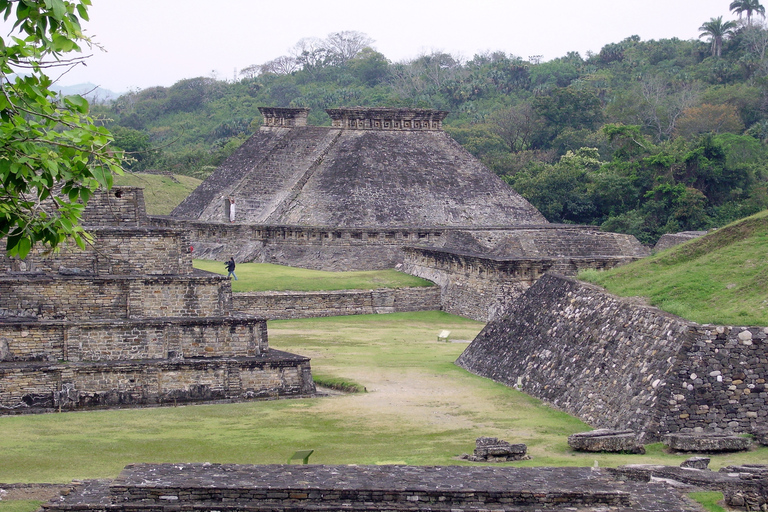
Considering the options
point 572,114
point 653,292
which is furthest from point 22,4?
point 572,114

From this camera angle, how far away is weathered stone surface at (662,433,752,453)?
34.8ft

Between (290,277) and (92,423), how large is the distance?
13.9 metres

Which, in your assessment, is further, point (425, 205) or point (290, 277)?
point (425, 205)

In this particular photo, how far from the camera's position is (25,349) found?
47.9 ft

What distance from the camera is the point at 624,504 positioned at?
8250 mm

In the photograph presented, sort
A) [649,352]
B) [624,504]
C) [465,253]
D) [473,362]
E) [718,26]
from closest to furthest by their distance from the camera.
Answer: [624,504]
[649,352]
[473,362]
[465,253]
[718,26]

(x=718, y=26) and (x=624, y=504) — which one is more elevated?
(x=718, y=26)

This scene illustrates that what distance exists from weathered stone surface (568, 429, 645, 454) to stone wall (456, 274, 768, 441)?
406mm

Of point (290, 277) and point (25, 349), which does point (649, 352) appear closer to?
point (25, 349)

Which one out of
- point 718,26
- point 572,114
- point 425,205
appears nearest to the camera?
point 425,205

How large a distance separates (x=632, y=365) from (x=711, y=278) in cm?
224

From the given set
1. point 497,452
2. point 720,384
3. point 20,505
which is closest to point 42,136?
point 20,505

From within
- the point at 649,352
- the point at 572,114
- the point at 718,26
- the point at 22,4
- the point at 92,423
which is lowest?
the point at 92,423

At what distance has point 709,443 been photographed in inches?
417
